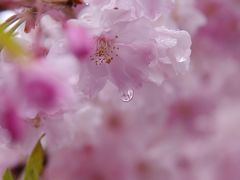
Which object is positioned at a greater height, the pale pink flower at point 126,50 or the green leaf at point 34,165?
the pale pink flower at point 126,50

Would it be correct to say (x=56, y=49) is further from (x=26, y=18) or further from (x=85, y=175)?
(x=85, y=175)

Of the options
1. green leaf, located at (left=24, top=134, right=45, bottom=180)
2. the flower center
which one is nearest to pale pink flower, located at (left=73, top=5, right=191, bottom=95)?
the flower center

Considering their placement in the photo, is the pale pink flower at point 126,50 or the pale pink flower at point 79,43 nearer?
the pale pink flower at point 79,43

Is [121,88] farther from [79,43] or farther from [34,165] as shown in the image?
[79,43]

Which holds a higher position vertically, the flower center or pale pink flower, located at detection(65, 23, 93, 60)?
pale pink flower, located at detection(65, 23, 93, 60)

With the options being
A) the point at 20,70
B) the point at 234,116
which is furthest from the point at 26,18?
the point at 234,116

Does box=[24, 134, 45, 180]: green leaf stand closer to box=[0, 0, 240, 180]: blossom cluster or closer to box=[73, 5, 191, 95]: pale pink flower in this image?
box=[0, 0, 240, 180]: blossom cluster

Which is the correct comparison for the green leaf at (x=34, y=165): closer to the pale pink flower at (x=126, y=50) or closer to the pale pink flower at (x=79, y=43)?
the pale pink flower at (x=126, y=50)

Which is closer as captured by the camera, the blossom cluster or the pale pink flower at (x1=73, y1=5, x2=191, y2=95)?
the blossom cluster

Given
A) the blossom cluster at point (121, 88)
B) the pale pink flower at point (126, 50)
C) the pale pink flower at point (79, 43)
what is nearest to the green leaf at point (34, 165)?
the blossom cluster at point (121, 88)
